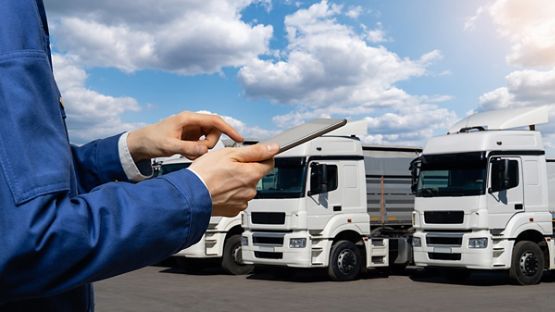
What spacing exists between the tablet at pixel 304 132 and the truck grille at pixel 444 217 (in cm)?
1275

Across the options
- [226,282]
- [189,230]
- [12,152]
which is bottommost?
[226,282]

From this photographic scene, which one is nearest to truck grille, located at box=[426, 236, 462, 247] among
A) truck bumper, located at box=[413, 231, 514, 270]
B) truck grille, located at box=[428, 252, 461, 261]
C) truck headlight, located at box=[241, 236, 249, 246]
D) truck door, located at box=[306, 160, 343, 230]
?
truck bumper, located at box=[413, 231, 514, 270]

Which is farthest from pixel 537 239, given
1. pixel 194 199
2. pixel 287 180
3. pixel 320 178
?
pixel 194 199

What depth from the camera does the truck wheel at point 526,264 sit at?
1412 cm

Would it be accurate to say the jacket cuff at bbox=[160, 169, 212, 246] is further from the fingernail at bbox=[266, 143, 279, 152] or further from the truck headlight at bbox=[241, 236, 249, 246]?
the truck headlight at bbox=[241, 236, 249, 246]

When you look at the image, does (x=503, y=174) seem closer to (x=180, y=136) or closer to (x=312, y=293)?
(x=312, y=293)

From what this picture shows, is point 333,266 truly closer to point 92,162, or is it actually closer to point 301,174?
point 301,174

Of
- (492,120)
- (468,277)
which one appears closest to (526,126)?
(492,120)

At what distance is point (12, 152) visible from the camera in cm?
118

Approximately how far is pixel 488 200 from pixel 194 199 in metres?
13.1

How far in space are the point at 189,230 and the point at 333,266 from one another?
546 inches

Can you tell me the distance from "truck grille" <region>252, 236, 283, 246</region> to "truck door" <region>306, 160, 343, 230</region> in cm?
74

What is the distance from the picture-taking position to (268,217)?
15.1m

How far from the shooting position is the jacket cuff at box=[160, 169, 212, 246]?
4.31 ft
